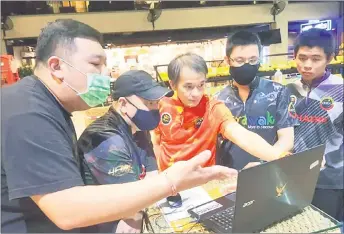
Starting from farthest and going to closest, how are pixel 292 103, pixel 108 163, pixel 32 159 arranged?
pixel 292 103, pixel 108 163, pixel 32 159

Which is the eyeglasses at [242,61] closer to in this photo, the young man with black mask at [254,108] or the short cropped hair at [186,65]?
the young man with black mask at [254,108]

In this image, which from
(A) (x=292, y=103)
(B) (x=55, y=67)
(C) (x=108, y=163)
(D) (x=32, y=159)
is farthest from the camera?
(A) (x=292, y=103)

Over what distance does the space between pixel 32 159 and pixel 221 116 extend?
986 mm

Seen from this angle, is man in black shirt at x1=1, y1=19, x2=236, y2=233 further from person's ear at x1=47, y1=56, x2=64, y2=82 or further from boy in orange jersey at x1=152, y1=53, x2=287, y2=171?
boy in orange jersey at x1=152, y1=53, x2=287, y2=171

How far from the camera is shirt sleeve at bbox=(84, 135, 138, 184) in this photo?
1.03m

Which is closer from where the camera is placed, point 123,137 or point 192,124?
point 123,137

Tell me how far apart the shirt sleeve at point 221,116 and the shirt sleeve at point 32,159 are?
2.94ft

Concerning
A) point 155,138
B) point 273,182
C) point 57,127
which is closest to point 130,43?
point 155,138

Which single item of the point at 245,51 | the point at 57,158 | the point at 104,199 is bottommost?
the point at 104,199

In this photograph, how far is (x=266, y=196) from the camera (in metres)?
1.06

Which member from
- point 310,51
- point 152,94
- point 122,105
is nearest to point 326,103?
point 310,51

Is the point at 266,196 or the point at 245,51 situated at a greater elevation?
the point at 245,51

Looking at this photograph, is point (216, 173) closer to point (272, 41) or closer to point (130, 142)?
point (130, 142)

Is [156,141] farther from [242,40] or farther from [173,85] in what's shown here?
[242,40]
